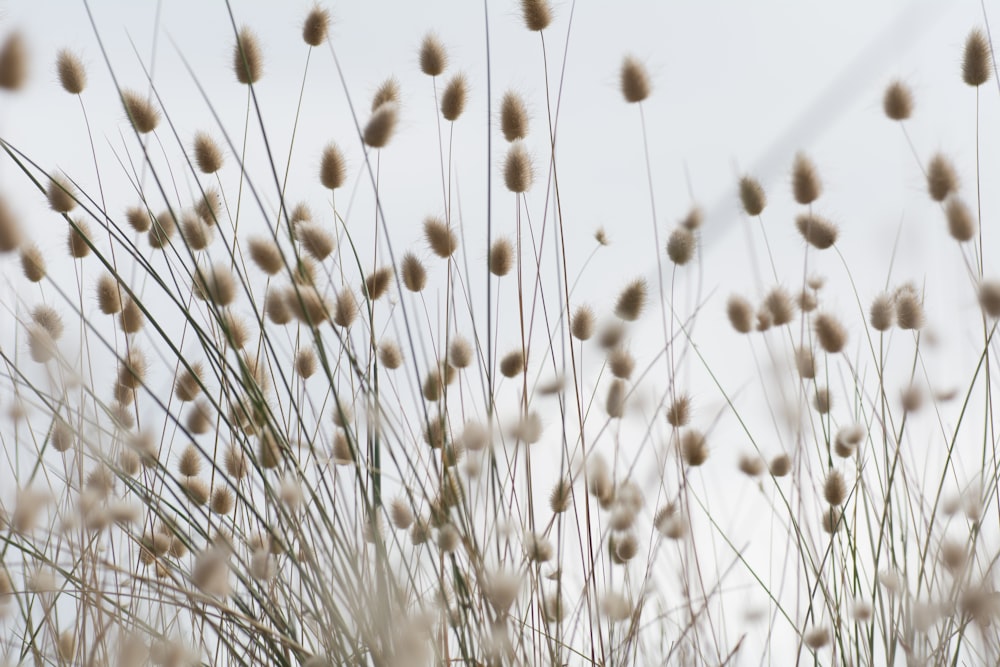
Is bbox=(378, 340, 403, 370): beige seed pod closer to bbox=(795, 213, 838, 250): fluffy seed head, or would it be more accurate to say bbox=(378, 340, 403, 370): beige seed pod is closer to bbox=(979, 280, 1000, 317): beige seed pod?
bbox=(795, 213, 838, 250): fluffy seed head

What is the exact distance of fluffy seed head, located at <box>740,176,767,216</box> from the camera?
1.78 metres

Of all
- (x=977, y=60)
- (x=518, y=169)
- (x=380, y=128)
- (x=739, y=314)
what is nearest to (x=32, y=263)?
(x=380, y=128)

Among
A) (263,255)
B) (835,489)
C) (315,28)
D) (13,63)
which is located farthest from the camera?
(315,28)

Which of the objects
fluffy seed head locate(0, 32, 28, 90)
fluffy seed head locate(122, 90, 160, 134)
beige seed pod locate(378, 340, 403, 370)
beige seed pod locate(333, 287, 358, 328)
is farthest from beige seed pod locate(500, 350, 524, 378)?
fluffy seed head locate(0, 32, 28, 90)

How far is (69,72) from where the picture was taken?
1.91 m

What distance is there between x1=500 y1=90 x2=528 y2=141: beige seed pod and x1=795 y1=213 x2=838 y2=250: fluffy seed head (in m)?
0.52

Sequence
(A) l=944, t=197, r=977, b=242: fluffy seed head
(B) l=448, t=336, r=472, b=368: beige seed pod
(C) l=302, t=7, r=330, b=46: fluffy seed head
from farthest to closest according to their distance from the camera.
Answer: (C) l=302, t=7, r=330, b=46: fluffy seed head, (B) l=448, t=336, r=472, b=368: beige seed pod, (A) l=944, t=197, r=977, b=242: fluffy seed head

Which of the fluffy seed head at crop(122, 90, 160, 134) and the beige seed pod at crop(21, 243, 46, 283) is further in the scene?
the fluffy seed head at crop(122, 90, 160, 134)

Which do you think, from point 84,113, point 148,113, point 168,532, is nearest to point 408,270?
point 148,113

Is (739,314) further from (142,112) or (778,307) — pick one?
(142,112)

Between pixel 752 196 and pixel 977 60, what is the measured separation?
44 centimetres

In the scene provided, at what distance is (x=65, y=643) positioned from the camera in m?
1.79

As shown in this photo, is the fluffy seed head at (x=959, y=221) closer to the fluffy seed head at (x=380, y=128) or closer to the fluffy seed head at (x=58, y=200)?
the fluffy seed head at (x=380, y=128)

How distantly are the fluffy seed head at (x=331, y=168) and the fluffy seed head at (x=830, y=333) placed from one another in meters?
0.84
